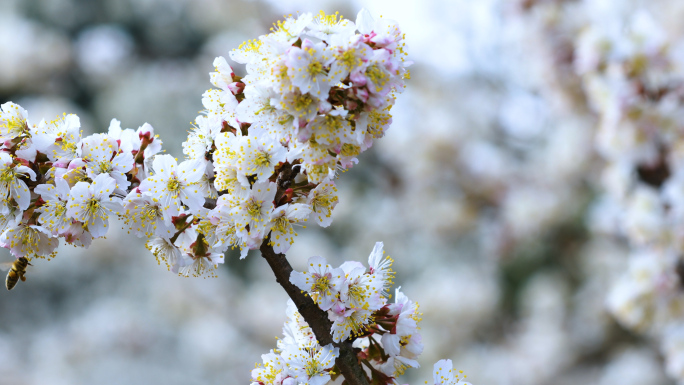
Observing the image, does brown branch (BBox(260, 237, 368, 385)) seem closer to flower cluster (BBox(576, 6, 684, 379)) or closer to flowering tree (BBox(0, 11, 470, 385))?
flowering tree (BBox(0, 11, 470, 385))

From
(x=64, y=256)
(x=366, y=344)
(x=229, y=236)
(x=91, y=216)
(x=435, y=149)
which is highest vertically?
(x=64, y=256)

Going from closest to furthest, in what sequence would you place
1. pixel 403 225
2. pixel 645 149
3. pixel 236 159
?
pixel 236 159, pixel 645 149, pixel 403 225

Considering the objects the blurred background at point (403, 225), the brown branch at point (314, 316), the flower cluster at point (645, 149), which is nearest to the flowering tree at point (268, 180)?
the brown branch at point (314, 316)

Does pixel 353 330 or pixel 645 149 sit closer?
pixel 353 330

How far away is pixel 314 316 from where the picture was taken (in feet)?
3.07

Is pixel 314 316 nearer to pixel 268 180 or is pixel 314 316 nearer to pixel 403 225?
pixel 268 180

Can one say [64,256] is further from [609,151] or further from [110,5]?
[609,151]

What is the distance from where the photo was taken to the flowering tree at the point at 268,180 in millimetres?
874

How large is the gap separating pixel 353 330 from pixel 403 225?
535 centimetres

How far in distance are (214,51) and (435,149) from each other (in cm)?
334

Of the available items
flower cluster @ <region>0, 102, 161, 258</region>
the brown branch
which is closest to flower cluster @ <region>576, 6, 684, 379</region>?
the brown branch

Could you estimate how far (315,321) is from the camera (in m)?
0.94

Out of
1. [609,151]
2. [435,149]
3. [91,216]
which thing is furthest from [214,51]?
[91,216]

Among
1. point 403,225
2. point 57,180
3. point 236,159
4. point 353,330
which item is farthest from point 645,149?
point 403,225
